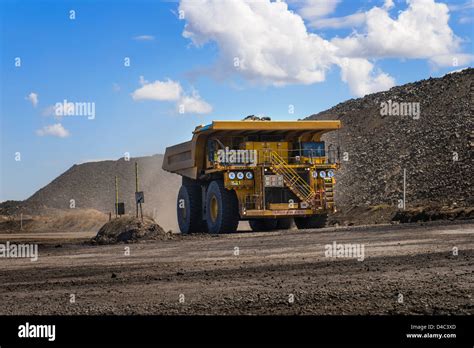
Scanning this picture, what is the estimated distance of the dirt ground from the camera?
1054 cm

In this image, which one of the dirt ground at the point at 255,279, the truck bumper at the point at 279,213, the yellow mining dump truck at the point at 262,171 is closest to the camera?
the dirt ground at the point at 255,279

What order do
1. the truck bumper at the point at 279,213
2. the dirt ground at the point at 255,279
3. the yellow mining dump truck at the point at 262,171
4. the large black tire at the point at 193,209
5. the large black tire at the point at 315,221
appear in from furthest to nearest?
the large black tire at the point at 193,209 < the large black tire at the point at 315,221 < the yellow mining dump truck at the point at 262,171 < the truck bumper at the point at 279,213 < the dirt ground at the point at 255,279

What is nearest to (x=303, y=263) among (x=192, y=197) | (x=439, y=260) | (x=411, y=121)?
(x=439, y=260)

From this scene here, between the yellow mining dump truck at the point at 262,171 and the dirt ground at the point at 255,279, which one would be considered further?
the yellow mining dump truck at the point at 262,171

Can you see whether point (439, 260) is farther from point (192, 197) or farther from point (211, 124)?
point (192, 197)

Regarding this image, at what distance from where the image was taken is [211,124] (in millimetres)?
27281

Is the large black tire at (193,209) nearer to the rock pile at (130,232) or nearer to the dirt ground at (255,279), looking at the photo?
the rock pile at (130,232)

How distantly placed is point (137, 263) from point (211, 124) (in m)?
10.9

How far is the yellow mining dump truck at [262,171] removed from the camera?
27.3 metres

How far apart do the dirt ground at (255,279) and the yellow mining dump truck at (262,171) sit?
233 inches

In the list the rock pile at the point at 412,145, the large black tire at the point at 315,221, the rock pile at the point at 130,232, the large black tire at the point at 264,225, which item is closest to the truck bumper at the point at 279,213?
the large black tire at the point at 315,221

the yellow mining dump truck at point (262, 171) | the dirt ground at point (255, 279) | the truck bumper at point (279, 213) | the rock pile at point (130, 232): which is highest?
the yellow mining dump truck at point (262, 171)
